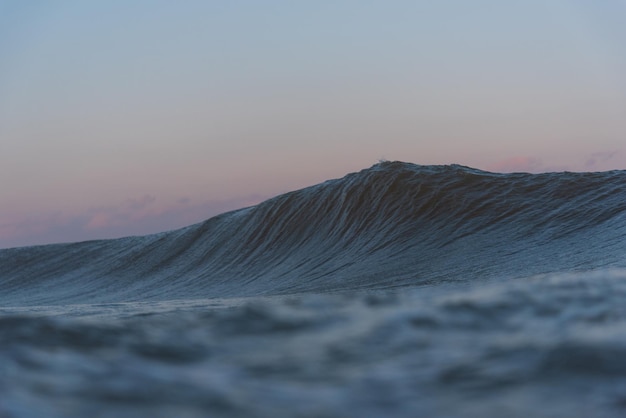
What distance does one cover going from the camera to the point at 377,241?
8.22 metres

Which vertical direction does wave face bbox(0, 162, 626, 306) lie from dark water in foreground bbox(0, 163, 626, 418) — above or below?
above

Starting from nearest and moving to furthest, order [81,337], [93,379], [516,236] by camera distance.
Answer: [93,379], [81,337], [516,236]

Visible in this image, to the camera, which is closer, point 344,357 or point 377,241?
point 344,357

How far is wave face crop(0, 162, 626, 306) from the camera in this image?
6617mm

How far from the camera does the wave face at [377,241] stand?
6617 millimetres

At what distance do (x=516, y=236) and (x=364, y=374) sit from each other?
635cm

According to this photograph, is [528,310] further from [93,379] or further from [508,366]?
[93,379]

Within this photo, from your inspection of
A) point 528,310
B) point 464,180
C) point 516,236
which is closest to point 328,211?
point 464,180

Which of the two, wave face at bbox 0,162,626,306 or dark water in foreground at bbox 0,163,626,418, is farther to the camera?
wave face at bbox 0,162,626,306

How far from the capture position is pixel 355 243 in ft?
27.7

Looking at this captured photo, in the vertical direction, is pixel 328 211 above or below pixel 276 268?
above

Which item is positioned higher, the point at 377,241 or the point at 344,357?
the point at 377,241

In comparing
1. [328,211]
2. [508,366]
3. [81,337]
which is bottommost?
[508,366]

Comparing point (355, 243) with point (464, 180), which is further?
point (464, 180)
